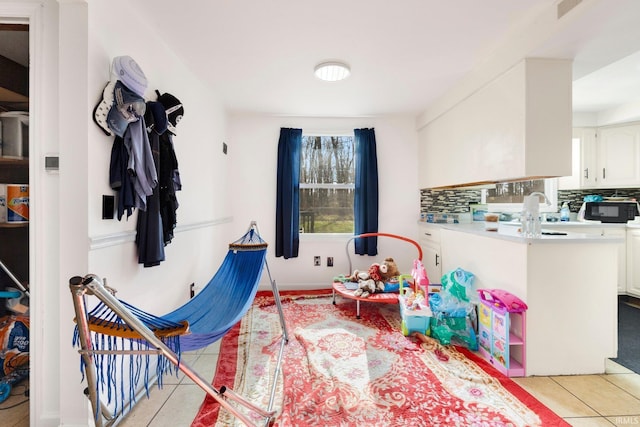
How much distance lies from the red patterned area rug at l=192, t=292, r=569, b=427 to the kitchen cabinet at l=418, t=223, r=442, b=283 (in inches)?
38.7

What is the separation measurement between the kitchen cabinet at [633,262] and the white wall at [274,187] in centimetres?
234

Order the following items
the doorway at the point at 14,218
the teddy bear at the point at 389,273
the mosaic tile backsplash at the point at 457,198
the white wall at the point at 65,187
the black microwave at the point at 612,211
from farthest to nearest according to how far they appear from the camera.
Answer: the mosaic tile backsplash at the point at 457,198 < the black microwave at the point at 612,211 < the teddy bear at the point at 389,273 < the doorway at the point at 14,218 < the white wall at the point at 65,187

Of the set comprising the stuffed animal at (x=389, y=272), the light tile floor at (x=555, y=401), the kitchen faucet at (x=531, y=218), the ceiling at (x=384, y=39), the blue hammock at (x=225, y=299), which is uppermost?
the ceiling at (x=384, y=39)

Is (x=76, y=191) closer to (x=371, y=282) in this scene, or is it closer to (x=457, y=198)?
(x=371, y=282)

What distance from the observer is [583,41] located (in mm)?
1769

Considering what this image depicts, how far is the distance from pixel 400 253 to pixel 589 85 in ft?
8.75

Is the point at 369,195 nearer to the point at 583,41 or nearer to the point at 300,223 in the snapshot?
the point at 300,223

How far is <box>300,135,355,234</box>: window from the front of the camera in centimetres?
388

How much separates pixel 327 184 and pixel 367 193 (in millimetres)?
573

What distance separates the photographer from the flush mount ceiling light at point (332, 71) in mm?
2297

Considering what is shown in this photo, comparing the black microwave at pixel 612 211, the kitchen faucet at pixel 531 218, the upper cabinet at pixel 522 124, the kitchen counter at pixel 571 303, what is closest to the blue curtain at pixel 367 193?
the upper cabinet at pixel 522 124

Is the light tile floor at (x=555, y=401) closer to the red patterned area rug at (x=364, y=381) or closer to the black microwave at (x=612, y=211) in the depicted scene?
the red patterned area rug at (x=364, y=381)

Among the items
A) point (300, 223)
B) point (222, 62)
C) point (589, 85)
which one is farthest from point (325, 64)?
point (589, 85)

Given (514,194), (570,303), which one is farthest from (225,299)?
(514,194)
